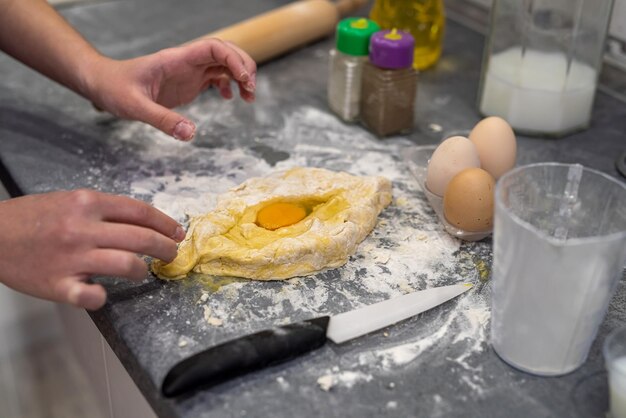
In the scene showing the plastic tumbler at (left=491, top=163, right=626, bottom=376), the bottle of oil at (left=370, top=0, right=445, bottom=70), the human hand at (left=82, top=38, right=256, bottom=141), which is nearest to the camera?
the plastic tumbler at (left=491, top=163, right=626, bottom=376)

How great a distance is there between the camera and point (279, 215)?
854 millimetres

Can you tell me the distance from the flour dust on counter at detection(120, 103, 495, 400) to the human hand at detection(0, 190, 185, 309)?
0.08 m

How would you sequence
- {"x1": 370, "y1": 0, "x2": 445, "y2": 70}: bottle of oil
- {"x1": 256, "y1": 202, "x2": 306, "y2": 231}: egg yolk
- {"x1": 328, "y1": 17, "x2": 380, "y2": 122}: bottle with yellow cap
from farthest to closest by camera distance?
{"x1": 370, "y1": 0, "x2": 445, "y2": 70}: bottle of oil, {"x1": 328, "y1": 17, "x2": 380, "y2": 122}: bottle with yellow cap, {"x1": 256, "y1": 202, "x2": 306, "y2": 231}: egg yolk

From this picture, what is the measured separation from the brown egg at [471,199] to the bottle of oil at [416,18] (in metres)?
0.48

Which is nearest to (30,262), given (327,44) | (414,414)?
(414,414)

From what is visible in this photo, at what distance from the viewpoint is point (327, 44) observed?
4.66ft

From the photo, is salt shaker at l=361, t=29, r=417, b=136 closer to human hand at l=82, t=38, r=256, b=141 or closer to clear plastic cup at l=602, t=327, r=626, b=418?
human hand at l=82, t=38, r=256, b=141

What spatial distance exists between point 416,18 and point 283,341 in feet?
2.49

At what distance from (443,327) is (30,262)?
0.42 metres

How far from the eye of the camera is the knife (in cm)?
64

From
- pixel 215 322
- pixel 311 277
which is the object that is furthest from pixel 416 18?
pixel 215 322

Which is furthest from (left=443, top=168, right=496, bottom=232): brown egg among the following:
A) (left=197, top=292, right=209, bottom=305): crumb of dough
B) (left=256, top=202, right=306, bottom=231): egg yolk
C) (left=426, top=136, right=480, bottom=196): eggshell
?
(left=197, top=292, right=209, bottom=305): crumb of dough

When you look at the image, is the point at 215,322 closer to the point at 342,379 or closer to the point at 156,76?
the point at 342,379

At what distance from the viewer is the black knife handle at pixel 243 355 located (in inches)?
25.0
